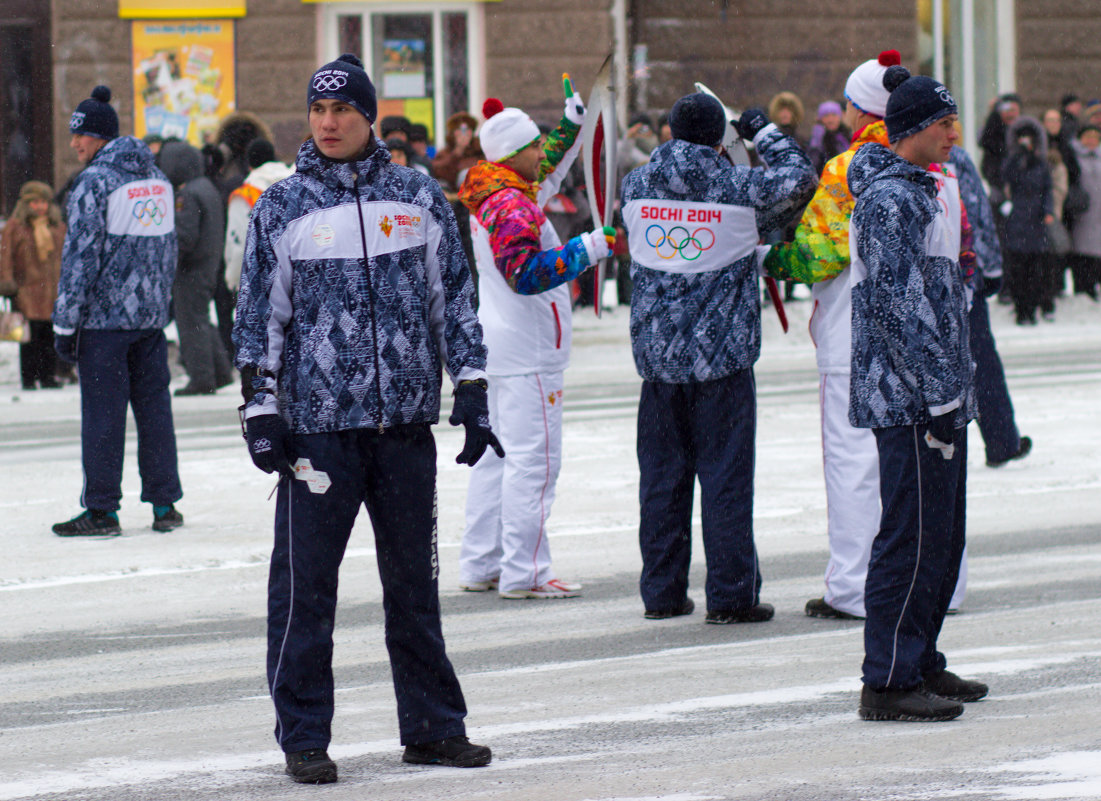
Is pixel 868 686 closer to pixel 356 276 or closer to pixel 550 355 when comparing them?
pixel 356 276

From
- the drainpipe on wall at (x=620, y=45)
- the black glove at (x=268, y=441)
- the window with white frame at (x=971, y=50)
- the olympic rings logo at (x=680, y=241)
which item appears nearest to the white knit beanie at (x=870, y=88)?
the olympic rings logo at (x=680, y=241)

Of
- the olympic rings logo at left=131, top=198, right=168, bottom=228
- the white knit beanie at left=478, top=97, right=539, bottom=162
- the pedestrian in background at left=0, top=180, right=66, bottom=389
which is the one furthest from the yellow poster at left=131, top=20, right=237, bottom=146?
the white knit beanie at left=478, top=97, right=539, bottom=162

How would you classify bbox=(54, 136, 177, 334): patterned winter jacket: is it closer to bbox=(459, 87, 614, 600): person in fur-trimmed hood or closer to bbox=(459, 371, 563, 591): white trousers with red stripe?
bbox=(459, 87, 614, 600): person in fur-trimmed hood

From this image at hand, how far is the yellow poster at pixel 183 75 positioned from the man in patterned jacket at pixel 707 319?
16207 millimetres

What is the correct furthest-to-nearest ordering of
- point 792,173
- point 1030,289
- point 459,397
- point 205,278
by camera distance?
point 1030,289 → point 205,278 → point 792,173 → point 459,397

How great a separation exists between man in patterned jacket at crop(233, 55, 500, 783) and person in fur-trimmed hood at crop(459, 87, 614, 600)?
7.72 ft

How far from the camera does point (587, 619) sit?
7387mm

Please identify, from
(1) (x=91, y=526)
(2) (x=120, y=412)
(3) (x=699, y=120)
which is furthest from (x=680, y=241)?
(1) (x=91, y=526)

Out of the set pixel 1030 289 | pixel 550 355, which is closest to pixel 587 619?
pixel 550 355

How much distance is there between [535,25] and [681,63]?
240 cm

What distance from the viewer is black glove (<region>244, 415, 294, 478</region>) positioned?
5.00 meters

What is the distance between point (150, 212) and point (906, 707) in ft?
17.3

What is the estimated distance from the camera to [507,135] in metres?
7.63

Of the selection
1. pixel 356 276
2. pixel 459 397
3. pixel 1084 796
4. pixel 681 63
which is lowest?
pixel 1084 796
